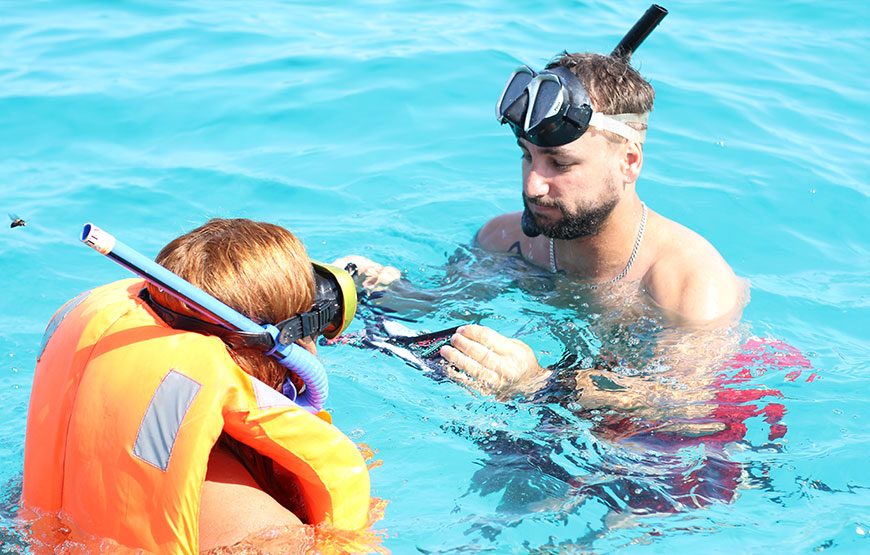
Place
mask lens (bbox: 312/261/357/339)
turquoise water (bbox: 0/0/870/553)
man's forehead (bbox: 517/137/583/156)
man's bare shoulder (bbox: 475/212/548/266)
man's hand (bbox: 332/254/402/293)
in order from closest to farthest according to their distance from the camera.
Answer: mask lens (bbox: 312/261/357/339)
turquoise water (bbox: 0/0/870/553)
man's forehead (bbox: 517/137/583/156)
man's hand (bbox: 332/254/402/293)
man's bare shoulder (bbox: 475/212/548/266)

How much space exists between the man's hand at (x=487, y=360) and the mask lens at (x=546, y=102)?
1.19m

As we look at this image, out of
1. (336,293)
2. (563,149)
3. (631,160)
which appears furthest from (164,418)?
(631,160)

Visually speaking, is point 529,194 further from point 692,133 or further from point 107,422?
point 692,133

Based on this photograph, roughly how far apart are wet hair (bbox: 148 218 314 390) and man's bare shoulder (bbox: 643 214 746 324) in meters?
2.47

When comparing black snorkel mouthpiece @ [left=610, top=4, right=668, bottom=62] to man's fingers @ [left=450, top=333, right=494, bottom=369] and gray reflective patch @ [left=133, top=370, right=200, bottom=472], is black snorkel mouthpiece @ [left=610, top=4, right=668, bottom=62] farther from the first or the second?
gray reflective patch @ [left=133, top=370, right=200, bottom=472]

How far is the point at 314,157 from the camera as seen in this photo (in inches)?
318

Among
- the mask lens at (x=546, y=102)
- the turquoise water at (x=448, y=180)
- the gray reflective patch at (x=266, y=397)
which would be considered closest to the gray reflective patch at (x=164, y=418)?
the gray reflective patch at (x=266, y=397)

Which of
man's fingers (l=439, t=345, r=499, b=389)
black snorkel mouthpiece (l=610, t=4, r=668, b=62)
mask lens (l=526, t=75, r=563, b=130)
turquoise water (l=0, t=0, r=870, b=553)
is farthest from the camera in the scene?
black snorkel mouthpiece (l=610, t=4, r=668, b=62)

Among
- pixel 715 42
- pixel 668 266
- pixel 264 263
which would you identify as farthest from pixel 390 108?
pixel 264 263

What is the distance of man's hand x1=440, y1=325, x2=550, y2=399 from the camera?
4.10 meters

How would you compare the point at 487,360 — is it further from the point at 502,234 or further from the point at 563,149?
the point at 502,234

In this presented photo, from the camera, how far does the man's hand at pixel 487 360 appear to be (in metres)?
4.10

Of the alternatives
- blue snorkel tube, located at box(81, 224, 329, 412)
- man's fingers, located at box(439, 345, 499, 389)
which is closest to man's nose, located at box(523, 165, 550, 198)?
man's fingers, located at box(439, 345, 499, 389)

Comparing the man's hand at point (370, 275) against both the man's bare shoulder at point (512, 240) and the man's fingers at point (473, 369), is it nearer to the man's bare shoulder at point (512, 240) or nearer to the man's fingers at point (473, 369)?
the man's bare shoulder at point (512, 240)
